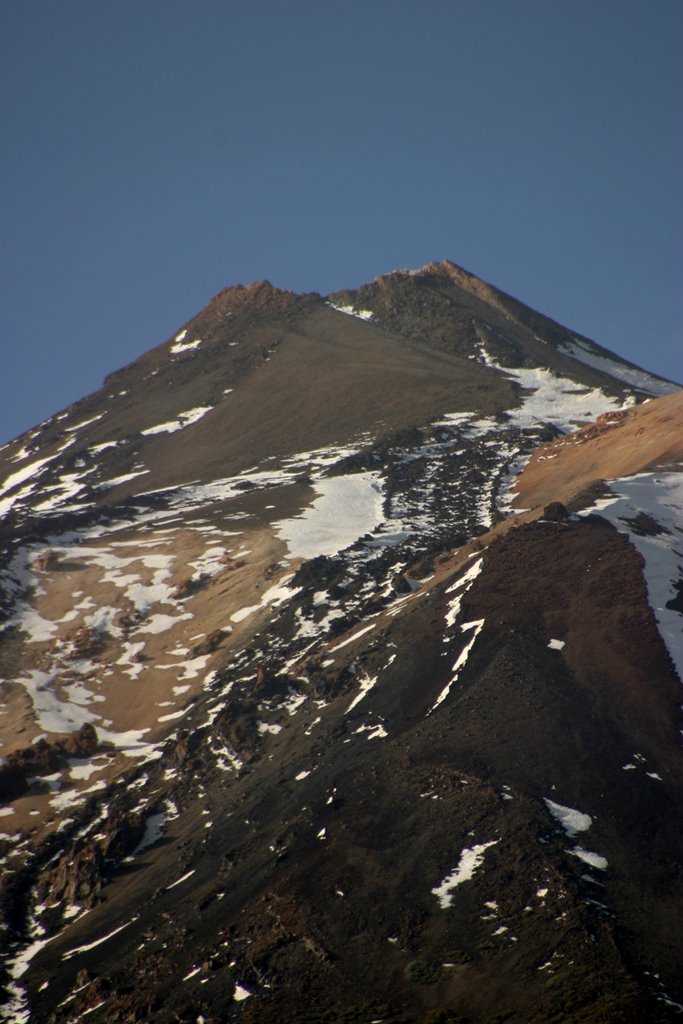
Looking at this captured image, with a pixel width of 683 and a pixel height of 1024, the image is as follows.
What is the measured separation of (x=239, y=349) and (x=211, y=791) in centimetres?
10096

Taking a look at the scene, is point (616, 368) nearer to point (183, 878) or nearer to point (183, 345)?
Answer: point (183, 345)

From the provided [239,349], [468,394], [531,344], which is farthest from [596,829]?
[239,349]

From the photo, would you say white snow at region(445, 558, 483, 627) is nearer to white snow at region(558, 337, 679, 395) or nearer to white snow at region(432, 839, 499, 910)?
Result: white snow at region(432, 839, 499, 910)

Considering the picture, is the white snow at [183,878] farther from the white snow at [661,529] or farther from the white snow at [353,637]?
the white snow at [661,529]

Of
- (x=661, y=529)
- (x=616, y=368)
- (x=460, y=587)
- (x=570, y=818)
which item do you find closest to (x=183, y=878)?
(x=570, y=818)

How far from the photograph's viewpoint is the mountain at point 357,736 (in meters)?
30.7

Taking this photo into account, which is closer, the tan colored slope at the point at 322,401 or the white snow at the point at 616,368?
the tan colored slope at the point at 322,401

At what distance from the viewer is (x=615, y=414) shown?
98188mm

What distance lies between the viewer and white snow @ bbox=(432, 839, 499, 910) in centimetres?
3253

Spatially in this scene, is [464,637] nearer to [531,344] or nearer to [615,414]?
[615,414]

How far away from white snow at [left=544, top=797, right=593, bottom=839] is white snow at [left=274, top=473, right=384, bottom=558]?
37278 millimetres

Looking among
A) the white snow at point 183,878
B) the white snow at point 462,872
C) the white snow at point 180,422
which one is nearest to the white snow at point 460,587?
the white snow at point 183,878

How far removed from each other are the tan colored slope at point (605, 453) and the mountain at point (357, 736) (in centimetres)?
41

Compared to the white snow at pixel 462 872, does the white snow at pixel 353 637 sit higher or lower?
higher
